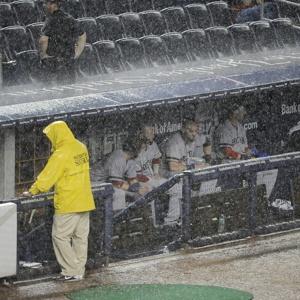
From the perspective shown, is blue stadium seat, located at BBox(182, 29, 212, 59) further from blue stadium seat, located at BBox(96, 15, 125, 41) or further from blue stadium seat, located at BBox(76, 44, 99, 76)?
Result: blue stadium seat, located at BBox(76, 44, 99, 76)

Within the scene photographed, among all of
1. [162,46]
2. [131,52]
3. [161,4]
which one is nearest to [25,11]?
[131,52]

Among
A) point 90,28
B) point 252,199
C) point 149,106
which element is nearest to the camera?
point 252,199

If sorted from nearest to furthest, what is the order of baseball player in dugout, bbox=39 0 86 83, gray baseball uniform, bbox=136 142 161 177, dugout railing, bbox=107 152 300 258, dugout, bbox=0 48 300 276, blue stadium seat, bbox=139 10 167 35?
dugout railing, bbox=107 152 300 258, dugout, bbox=0 48 300 276, baseball player in dugout, bbox=39 0 86 83, gray baseball uniform, bbox=136 142 161 177, blue stadium seat, bbox=139 10 167 35

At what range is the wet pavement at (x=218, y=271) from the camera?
13.2 metres

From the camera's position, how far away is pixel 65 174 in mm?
13219

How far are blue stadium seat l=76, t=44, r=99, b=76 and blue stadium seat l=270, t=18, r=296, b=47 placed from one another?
3.53 metres

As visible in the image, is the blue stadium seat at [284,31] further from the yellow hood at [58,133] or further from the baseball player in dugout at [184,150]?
the yellow hood at [58,133]

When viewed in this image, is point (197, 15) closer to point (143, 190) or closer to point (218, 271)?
point (143, 190)

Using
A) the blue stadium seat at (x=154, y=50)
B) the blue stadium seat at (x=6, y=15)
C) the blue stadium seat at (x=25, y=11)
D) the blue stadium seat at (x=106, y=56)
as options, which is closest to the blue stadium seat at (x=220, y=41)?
the blue stadium seat at (x=154, y=50)

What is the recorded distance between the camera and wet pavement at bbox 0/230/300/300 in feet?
43.2

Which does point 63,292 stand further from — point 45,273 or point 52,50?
point 52,50

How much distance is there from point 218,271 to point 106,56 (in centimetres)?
467

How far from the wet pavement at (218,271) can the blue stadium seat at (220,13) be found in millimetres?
5623

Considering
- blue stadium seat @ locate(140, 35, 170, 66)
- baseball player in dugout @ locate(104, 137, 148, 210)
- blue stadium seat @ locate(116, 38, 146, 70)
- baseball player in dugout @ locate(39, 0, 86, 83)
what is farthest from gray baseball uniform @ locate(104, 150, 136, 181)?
blue stadium seat @ locate(140, 35, 170, 66)
